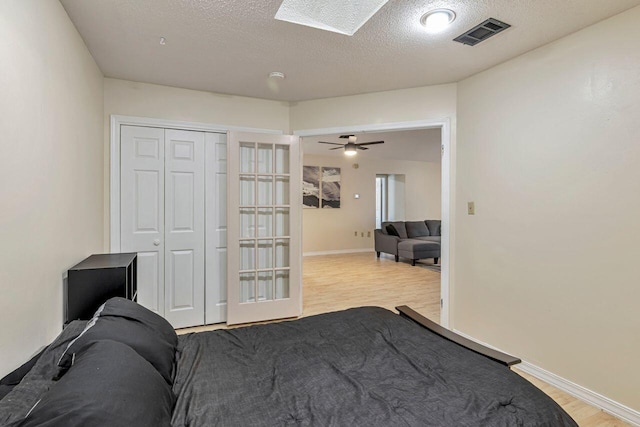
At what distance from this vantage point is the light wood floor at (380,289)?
2.23m

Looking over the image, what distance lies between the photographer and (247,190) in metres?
3.68

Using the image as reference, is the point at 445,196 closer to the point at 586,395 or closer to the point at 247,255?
the point at 586,395

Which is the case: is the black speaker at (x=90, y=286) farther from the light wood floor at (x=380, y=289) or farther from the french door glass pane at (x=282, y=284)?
the french door glass pane at (x=282, y=284)

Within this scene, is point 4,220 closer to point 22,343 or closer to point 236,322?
point 22,343

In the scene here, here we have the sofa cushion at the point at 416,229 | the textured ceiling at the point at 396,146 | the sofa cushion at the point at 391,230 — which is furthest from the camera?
the sofa cushion at the point at 416,229

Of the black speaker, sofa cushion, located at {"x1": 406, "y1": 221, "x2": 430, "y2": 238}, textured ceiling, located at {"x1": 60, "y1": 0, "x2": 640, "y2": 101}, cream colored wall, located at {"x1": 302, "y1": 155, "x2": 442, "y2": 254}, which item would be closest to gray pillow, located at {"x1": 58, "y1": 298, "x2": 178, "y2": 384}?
the black speaker

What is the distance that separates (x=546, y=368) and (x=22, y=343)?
3197 mm

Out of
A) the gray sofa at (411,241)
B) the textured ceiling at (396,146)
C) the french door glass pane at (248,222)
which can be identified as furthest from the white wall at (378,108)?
the gray sofa at (411,241)

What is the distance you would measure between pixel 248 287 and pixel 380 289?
224cm

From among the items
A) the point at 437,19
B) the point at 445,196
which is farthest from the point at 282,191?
the point at 437,19

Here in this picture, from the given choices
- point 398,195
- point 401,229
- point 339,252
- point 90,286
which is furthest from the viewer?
point 398,195

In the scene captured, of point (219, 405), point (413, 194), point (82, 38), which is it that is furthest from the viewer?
point (413, 194)

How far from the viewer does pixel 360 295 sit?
187 inches

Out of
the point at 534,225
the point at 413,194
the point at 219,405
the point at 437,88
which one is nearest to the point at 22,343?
the point at 219,405
